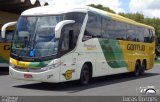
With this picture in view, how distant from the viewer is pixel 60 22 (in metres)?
14.2

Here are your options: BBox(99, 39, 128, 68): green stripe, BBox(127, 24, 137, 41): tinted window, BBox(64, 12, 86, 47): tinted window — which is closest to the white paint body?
BBox(64, 12, 86, 47): tinted window

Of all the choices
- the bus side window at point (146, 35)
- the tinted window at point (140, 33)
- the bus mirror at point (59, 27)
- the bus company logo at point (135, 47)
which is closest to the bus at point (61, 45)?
the bus mirror at point (59, 27)

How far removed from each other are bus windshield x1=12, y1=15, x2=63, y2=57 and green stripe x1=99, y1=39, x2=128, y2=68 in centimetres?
357

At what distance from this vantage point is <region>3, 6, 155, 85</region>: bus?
1428cm

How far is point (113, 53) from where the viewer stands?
1936 centimetres

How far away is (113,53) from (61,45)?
17.8ft

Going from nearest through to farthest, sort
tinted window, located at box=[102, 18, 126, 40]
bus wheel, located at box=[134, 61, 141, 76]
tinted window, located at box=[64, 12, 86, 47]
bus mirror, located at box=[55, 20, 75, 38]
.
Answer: bus mirror, located at box=[55, 20, 75, 38] < tinted window, located at box=[64, 12, 86, 47] < tinted window, located at box=[102, 18, 126, 40] < bus wheel, located at box=[134, 61, 141, 76]

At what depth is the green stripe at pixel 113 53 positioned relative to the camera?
1833 cm

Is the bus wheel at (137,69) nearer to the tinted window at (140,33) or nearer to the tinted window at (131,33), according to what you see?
the tinted window at (140,33)

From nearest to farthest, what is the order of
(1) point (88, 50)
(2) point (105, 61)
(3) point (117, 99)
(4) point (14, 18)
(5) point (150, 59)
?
1. (3) point (117, 99)
2. (1) point (88, 50)
3. (2) point (105, 61)
4. (5) point (150, 59)
5. (4) point (14, 18)

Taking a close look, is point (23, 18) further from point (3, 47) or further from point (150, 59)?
point (150, 59)

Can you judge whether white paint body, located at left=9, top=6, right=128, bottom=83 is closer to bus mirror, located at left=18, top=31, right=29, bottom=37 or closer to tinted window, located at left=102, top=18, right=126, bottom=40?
bus mirror, located at left=18, top=31, right=29, bottom=37

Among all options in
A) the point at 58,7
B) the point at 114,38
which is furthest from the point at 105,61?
the point at 58,7

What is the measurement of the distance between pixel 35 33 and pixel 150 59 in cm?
Result: 1279
